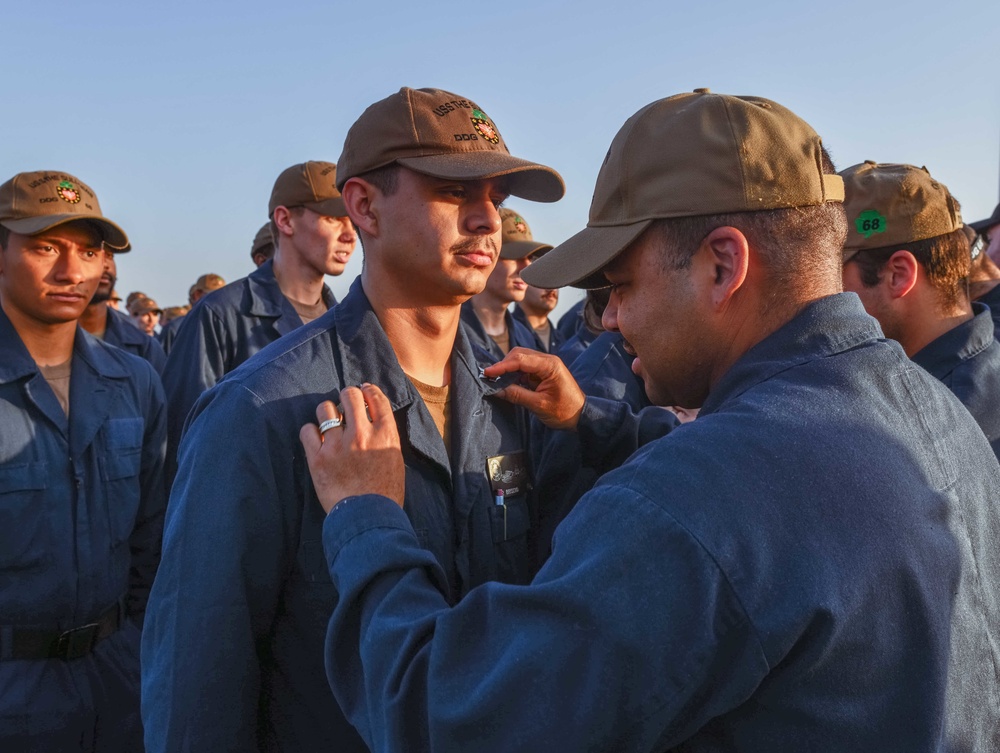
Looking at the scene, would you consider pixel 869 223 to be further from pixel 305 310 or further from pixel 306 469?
pixel 305 310

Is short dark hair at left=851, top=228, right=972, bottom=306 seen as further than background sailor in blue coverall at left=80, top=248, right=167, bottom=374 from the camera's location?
No

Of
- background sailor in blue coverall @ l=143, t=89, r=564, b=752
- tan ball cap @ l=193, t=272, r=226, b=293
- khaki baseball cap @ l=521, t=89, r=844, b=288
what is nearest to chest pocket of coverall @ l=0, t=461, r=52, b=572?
background sailor in blue coverall @ l=143, t=89, r=564, b=752

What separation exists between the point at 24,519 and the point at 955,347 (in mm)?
3679

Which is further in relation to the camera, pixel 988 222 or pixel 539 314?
pixel 539 314

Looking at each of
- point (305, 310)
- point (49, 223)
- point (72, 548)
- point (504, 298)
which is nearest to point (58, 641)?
point (72, 548)

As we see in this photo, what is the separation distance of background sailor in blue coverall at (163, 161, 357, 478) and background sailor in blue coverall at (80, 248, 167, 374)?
1562 millimetres

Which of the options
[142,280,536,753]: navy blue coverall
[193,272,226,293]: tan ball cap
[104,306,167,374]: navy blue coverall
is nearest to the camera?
[142,280,536,753]: navy blue coverall

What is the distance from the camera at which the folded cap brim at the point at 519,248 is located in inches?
279

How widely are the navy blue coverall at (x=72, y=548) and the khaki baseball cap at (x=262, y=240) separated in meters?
3.73

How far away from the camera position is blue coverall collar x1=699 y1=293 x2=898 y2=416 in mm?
1512

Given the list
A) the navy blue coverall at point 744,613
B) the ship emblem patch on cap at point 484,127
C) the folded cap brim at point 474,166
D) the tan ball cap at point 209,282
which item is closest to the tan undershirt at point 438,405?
the folded cap brim at point 474,166

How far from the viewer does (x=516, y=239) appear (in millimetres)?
7508

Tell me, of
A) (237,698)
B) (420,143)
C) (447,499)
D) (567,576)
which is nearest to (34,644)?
(237,698)

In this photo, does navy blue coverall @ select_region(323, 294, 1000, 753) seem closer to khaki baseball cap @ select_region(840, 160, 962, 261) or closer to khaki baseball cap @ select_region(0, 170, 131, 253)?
khaki baseball cap @ select_region(840, 160, 962, 261)
